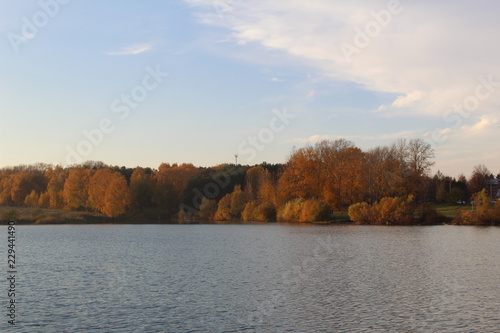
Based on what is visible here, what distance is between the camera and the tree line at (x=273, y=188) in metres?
80.0

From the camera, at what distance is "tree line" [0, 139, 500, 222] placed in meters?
80.0

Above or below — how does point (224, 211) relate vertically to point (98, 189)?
below

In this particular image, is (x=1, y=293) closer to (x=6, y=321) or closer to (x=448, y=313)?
(x=6, y=321)

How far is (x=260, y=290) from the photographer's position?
22250 millimetres

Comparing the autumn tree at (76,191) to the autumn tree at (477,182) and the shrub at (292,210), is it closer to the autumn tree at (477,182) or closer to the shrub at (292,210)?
the shrub at (292,210)

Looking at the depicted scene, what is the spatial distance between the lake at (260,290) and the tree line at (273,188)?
41.7 metres

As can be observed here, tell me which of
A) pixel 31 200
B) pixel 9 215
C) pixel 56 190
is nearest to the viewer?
pixel 9 215

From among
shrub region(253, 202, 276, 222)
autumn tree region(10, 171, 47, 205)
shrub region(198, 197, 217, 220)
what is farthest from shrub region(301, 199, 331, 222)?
autumn tree region(10, 171, 47, 205)

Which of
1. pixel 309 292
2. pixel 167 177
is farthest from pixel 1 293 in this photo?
pixel 167 177

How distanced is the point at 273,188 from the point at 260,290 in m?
70.3

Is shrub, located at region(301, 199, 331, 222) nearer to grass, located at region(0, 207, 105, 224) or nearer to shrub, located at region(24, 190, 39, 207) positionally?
grass, located at region(0, 207, 105, 224)

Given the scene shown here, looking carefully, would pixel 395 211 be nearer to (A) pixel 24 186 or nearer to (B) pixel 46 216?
(B) pixel 46 216

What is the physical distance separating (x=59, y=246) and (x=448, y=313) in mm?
35479

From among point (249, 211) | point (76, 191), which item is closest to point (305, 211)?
point (249, 211)
